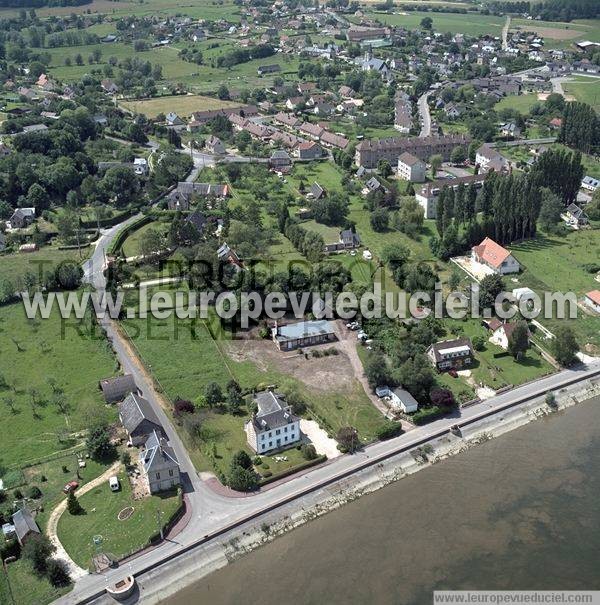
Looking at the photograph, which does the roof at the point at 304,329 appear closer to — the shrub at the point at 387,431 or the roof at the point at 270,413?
the roof at the point at 270,413

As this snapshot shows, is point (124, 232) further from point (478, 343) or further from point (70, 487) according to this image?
point (478, 343)

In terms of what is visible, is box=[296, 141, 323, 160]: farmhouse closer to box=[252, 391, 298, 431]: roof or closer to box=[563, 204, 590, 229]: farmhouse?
A: box=[563, 204, 590, 229]: farmhouse

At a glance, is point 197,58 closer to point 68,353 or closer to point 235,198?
point 235,198

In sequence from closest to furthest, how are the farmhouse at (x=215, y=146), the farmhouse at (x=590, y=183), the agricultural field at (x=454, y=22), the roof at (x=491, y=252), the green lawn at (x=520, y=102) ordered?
1. the roof at (x=491, y=252)
2. the farmhouse at (x=590, y=183)
3. the farmhouse at (x=215, y=146)
4. the green lawn at (x=520, y=102)
5. the agricultural field at (x=454, y=22)

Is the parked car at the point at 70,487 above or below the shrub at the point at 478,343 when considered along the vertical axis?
below

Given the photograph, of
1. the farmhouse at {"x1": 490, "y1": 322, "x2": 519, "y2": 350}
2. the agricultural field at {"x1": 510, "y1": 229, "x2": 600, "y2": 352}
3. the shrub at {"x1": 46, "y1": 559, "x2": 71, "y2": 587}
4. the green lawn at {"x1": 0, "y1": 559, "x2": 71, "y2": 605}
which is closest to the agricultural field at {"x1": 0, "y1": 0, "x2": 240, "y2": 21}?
the agricultural field at {"x1": 510, "y1": 229, "x2": 600, "y2": 352}

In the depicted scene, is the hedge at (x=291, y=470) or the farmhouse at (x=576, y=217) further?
the farmhouse at (x=576, y=217)

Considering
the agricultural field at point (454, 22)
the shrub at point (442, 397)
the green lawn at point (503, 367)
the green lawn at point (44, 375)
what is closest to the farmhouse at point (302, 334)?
the green lawn at point (503, 367)

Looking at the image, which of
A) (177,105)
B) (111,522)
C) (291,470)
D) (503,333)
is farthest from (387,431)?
(177,105)
